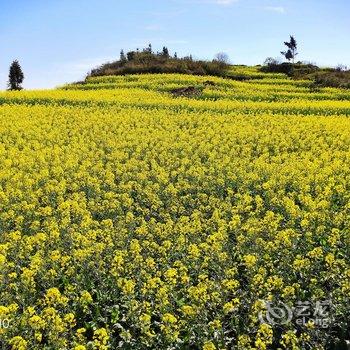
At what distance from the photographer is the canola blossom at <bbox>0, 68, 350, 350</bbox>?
699cm

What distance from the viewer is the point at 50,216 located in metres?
11.6

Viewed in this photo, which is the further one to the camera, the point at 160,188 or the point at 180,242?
the point at 160,188

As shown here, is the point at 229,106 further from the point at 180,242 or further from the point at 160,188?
the point at 180,242

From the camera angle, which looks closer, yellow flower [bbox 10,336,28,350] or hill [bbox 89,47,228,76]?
yellow flower [bbox 10,336,28,350]

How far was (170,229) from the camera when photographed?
995 cm

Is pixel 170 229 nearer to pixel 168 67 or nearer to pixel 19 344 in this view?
pixel 19 344

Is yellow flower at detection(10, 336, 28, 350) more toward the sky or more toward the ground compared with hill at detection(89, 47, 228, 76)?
more toward the ground

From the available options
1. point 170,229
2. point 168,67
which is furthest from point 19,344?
point 168,67

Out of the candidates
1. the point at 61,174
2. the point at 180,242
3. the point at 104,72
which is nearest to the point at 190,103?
the point at 61,174

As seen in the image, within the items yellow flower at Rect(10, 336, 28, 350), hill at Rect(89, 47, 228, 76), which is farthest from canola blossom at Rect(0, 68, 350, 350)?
hill at Rect(89, 47, 228, 76)

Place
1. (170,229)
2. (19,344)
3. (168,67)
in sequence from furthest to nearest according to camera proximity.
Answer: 1. (168,67)
2. (170,229)
3. (19,344)

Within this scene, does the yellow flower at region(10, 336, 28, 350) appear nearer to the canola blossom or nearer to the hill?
the canola blossom

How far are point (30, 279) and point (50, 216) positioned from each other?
3.99m

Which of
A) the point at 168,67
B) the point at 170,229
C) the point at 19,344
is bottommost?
the point at 19,344
